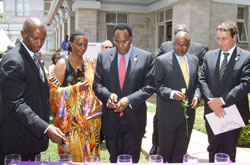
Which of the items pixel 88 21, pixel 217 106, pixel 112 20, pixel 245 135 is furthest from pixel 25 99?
pixel 112 20

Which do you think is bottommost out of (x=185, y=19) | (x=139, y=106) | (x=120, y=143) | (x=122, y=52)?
(x=120, y=143)

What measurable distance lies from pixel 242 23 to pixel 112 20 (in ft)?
21.5

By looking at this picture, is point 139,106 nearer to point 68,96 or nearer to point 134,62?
point 134,62

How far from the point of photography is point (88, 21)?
1275cm

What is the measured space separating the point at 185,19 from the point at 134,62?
26.3ft

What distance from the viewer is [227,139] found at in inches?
124

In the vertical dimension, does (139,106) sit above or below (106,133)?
above

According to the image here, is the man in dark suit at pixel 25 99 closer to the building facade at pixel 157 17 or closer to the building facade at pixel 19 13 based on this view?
the building facade at pixel 157 17

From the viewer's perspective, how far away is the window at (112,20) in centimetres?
1420

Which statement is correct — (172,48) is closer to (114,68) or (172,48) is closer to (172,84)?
(172,84)

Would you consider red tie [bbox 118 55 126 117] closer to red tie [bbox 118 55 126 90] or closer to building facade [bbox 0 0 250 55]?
red tie [bbox 118 55 126 90]

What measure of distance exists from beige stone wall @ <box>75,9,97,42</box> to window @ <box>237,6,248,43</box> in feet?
22.3

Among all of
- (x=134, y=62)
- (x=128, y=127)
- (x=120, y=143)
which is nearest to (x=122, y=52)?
(x=134, y=62)

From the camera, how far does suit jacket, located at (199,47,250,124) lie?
9.68ft
